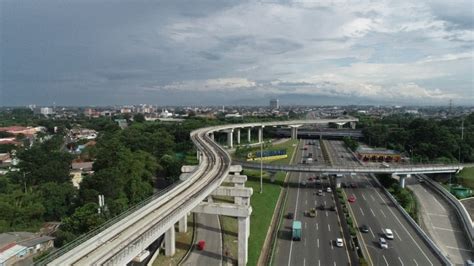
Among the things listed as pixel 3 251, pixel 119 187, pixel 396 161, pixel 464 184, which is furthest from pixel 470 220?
pixel 3 251

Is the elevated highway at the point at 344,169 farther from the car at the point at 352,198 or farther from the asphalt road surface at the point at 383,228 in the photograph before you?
the car at the point at 352,198

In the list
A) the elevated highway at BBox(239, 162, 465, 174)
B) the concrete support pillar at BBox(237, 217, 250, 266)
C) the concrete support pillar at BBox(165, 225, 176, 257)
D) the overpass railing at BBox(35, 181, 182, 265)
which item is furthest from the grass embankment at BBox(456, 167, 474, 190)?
the overpass railing at BBox(35, 181, 182, 265)

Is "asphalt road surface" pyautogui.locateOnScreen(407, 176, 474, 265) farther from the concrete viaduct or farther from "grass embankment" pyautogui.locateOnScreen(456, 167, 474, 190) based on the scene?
the concrete viaduct

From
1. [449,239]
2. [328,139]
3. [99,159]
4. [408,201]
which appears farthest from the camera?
[328,139]

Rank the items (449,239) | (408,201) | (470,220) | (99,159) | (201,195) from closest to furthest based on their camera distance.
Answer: (201,195) → (449,239) → (470,220) → (408,201) → (99,159)

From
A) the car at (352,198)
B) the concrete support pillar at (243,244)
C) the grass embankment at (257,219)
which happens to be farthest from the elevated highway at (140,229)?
the car at (352,198)

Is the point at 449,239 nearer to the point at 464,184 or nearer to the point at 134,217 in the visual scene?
the point at 464,184

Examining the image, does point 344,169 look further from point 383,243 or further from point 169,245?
point 169,245
